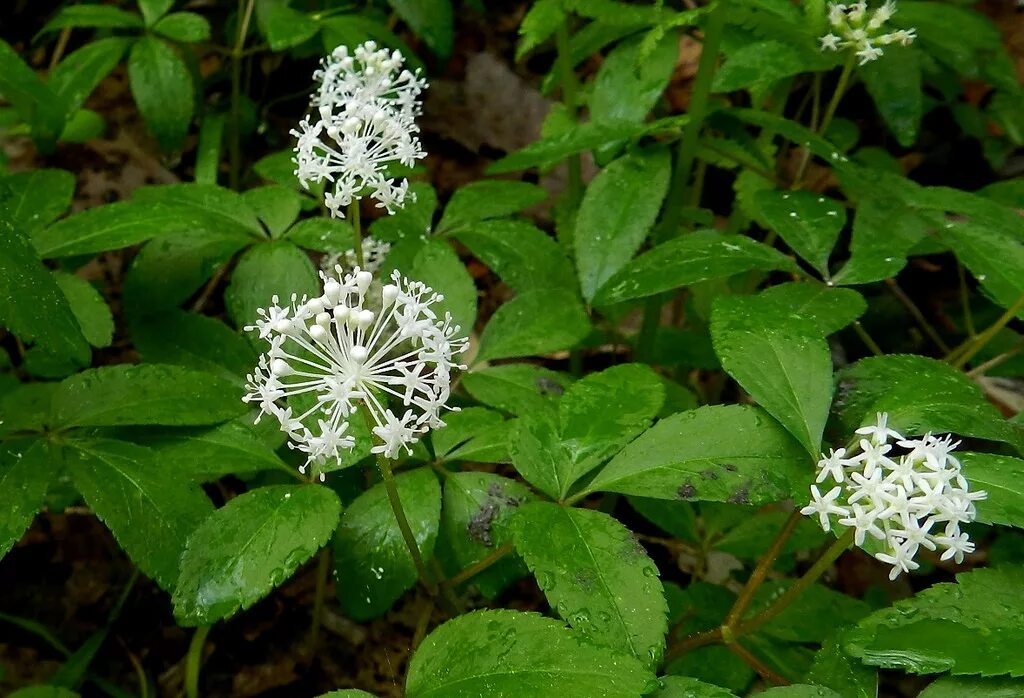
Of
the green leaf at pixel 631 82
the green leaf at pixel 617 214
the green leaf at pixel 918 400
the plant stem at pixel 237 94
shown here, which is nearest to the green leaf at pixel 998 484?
the green leaf at pixel 918 400

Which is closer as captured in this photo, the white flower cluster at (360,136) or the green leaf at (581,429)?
the green leaf at (581,429)

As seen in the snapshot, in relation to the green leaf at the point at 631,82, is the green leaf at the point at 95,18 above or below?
above

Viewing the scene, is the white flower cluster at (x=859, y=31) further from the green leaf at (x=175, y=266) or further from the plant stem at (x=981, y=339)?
the green leaf at (x=175, y=266)

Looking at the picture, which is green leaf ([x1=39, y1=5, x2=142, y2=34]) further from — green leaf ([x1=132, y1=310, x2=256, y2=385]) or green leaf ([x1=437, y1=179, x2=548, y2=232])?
green leaf ([x1=437, y1=179, x2=548, y2=232])

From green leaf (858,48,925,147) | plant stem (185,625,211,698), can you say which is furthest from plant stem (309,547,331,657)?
green leaf (858,48,925,147)

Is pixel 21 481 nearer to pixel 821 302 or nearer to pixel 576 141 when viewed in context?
pixel 576 141

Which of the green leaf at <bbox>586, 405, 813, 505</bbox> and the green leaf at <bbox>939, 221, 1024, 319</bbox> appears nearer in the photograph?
the green leaf at <bbox>586, 405, 813, 505</bbox>

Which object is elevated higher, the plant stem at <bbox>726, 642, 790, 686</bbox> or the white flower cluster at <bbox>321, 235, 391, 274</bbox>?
the white flower cluster at <bbox>321, 235, 391, 274</bbox>
